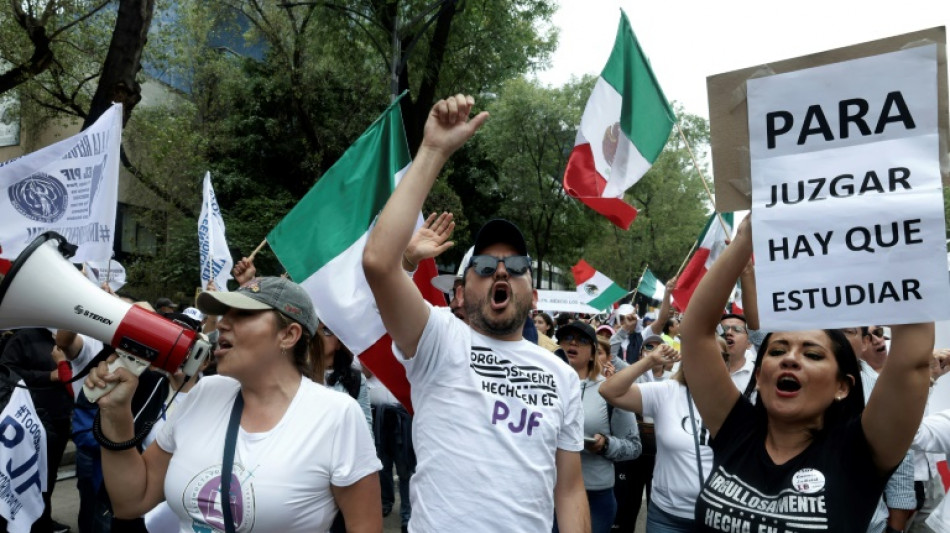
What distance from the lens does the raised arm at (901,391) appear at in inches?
78.1

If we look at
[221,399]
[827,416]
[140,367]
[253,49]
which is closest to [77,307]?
[140,367]

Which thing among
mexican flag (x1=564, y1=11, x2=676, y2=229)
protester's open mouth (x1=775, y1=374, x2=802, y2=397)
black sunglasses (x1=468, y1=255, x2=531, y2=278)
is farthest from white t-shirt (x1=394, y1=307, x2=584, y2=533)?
mexican flag (x1=564, y1=11, x2=676, y2=229)

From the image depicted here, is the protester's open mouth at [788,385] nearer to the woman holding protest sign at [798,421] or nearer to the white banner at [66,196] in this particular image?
the woman holding protest sign at [798,421]

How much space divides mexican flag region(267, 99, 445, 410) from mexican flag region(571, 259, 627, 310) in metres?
9.91

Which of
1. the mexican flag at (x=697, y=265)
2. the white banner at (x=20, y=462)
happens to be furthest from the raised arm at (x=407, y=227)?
the mexican flag at (x=697, y=265)

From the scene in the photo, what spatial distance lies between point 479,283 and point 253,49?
33.4 meters

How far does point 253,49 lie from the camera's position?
3341cm

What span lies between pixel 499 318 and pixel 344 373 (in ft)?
9.36

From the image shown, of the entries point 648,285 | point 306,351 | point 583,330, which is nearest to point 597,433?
point 583,330

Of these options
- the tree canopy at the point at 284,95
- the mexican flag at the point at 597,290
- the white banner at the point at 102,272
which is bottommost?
the white banner at the point at 102,272

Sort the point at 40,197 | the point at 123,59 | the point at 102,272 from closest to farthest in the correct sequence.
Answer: the point at 40,197, the point at 102,272, the point at 123,59

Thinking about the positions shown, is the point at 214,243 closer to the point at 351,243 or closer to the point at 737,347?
the point at 351,243

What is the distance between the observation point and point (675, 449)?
13.9 ft

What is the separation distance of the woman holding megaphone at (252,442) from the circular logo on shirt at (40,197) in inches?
152
